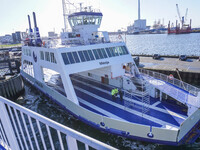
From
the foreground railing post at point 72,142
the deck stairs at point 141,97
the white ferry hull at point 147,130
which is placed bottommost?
the white ferry hull at point 147,130

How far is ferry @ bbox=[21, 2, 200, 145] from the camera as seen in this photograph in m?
9.66

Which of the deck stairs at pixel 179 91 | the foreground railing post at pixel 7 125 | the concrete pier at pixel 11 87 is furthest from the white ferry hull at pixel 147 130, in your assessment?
the concrete pier at pixel 11 87

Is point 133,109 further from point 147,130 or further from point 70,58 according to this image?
point 70,58

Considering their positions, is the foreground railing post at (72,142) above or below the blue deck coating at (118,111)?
above

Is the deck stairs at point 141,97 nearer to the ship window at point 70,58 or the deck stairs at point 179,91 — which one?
the deck stairs at point 179,91

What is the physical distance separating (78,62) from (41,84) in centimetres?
727

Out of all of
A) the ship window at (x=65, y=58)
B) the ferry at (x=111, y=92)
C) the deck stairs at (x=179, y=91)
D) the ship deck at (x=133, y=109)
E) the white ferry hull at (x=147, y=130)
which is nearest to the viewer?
the white ferry hull at (x=147, y=130)

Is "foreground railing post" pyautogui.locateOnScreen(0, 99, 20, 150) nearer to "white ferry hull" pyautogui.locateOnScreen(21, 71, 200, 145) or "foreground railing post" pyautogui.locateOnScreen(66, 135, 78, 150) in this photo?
"foreground railing post" pyautogui.locateOnScreen(66, 135, 78, 150)

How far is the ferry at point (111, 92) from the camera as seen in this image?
966 cm

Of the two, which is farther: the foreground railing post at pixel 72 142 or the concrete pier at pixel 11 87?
the concrete pier at pixel 11 87

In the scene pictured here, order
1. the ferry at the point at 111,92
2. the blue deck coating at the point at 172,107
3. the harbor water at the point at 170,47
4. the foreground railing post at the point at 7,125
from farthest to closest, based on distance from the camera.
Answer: the harbor water at the point at 170,47
the blue deck coating at the point at 172,107
the ferry at the point at 111,92
the foreground railing post at the point at 7,125

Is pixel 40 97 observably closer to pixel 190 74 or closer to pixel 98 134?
pixel 98 134

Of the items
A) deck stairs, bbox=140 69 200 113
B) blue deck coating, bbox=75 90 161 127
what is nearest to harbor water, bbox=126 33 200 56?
deck stairs, bbox=140 69 200 113

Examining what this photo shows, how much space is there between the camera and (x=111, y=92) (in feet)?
48.0
